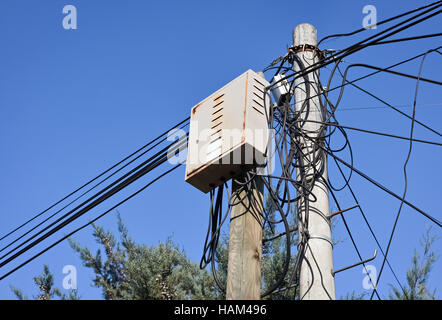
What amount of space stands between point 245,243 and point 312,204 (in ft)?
3.02

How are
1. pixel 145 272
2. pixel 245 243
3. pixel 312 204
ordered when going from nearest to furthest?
1. pixel 245 243
2. pixel 312 204
3. pixel 145 272

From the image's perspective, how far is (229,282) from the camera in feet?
11.0

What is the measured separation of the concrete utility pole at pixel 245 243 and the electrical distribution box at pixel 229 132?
0.54 ft

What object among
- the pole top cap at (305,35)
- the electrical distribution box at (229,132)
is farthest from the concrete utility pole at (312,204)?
the electrical distribution box at (229,132)

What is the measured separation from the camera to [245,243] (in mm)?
3479

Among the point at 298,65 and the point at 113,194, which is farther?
the point at 113,194

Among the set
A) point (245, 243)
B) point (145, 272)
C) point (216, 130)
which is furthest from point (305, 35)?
point (145, 272)

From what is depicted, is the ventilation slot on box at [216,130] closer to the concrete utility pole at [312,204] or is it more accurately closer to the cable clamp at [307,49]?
the concrete utility pole at [312,204]

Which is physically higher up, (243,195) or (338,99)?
(338,99)

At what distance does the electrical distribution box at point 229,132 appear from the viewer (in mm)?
3740

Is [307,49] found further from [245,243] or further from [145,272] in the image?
[145,272]
